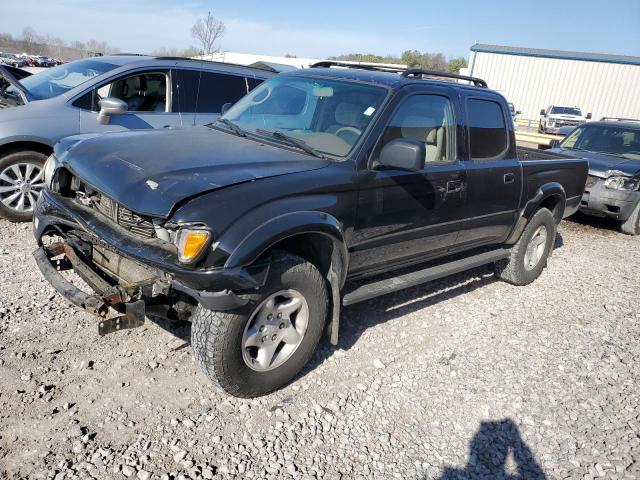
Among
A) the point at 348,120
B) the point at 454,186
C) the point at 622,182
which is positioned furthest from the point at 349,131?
the point at 622,182

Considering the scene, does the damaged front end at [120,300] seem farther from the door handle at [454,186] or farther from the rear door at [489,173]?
the rear door at [489,173]

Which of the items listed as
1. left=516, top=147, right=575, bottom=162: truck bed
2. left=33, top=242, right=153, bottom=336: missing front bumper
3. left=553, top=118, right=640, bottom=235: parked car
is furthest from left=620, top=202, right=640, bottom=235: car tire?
left=33, top=242, right=153, bottom=336: missing front bumper

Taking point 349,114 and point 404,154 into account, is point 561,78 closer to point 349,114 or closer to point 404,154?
point 349,114

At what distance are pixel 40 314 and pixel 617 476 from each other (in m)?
4.02

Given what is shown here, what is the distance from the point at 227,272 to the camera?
2.75 m

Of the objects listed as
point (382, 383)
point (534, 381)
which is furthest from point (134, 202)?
Result: point (534, 381)

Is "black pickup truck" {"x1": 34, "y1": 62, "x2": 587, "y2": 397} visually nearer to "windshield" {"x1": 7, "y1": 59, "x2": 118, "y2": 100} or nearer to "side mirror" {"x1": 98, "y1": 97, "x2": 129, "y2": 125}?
"side mirror" {"x1": 98, "y1": 97, "x2": 129, "y2": 125}

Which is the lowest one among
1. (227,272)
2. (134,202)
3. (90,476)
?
(90,476)

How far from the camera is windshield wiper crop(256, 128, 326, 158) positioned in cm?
364

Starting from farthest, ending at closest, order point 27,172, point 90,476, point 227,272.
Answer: point 27,172 < point 227,272 < point 90,476

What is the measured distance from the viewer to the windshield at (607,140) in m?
9.16

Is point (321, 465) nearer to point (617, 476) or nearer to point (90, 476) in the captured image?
point (90, 476)

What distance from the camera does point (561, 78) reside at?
3609 centimetres

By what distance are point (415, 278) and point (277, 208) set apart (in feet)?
5.39
